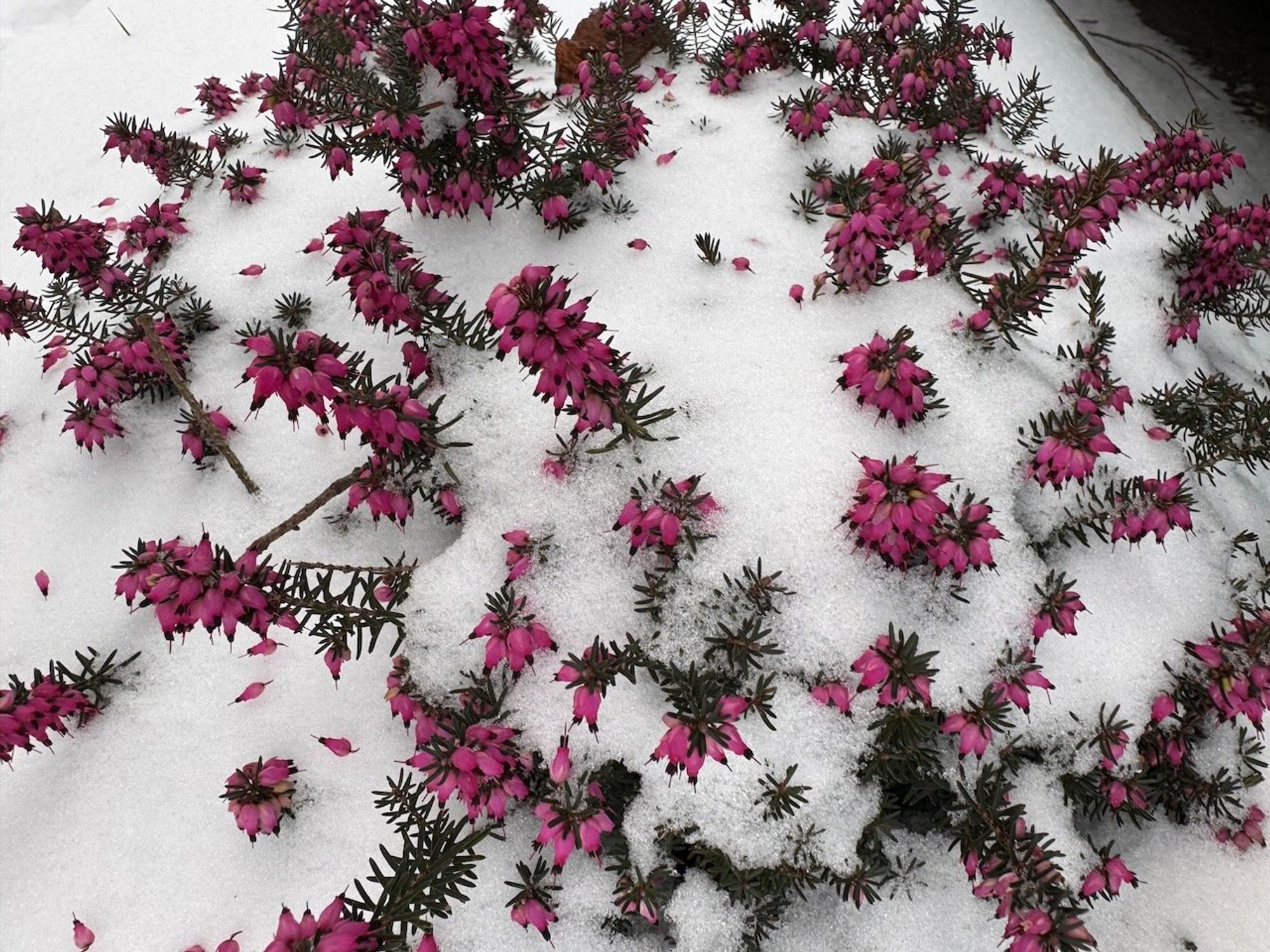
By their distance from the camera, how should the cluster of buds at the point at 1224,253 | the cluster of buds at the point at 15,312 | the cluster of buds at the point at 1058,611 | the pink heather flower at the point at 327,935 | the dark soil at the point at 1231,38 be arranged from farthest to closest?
1. the dark soil at the point at 1231,38
2. the cluster of buds at the point at 1224,253
3. the cluster of buds at the point at 15,312
4. the cluster of buds at the point at 1058,611
5. the pink heather flower at the point at 327,935

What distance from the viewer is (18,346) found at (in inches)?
124

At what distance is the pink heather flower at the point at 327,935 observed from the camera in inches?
51.9

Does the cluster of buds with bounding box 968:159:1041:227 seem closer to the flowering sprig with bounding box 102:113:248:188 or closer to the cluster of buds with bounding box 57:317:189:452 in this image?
the cluster of buds with bounding box 57:317:189:452

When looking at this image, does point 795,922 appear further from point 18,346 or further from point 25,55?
point 25,55

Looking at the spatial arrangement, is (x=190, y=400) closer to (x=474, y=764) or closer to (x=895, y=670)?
(x=474, y=764)

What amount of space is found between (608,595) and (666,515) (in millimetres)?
356

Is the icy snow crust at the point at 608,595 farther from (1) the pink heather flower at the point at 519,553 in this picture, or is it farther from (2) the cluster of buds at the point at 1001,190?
(2) the cluster of buds at the point at 1001,190

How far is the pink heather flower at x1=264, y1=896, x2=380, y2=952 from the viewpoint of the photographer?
132 cm

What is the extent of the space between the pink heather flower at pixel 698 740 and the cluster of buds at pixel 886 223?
4.67ft

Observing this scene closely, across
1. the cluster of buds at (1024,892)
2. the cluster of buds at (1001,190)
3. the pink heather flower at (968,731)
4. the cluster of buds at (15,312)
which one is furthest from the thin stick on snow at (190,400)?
the cluster of buds at (1001,190)

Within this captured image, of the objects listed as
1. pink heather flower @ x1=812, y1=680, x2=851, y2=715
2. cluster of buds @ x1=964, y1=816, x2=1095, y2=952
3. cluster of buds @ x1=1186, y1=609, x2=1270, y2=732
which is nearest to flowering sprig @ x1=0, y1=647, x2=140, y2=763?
pink heather flower @ x1=812, y1=680, x2=851, y2=715

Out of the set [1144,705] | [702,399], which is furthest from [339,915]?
[1144,705]

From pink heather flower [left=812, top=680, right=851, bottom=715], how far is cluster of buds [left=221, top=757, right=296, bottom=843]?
1418 millimetres

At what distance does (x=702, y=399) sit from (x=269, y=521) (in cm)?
149
